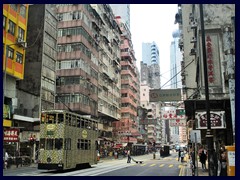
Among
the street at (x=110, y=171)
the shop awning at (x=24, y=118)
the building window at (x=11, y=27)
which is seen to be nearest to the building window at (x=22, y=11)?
the building window at (x=11, y=27)

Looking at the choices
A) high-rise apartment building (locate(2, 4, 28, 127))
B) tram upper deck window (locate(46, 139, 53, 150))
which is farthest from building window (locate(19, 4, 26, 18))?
tram upper deck window (locate(46, 139, 53, 150))

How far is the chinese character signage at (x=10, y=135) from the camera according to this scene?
99.0 ft

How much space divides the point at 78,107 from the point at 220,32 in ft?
101

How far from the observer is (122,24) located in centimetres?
9494

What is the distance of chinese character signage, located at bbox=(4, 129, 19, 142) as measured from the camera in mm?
30172

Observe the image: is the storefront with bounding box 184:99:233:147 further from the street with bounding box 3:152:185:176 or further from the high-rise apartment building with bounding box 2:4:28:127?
the high-rise apartment building with bounding box 2:4:28:127

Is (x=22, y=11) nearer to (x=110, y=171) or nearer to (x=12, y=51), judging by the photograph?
(x=12, y=51)

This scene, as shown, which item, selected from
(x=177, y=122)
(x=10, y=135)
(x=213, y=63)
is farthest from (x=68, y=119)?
(x=177, y=122)

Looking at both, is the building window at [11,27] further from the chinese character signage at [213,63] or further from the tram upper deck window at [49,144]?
the chinese character signage at [213,63]

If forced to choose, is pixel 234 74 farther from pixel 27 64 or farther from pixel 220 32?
pixel 27 64

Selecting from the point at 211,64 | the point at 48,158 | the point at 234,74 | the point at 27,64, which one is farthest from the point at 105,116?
the point at 234,74

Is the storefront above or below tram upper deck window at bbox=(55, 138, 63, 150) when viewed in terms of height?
above

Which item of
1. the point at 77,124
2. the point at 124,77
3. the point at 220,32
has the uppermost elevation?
the point at 124,77

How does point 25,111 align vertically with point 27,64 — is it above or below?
below
